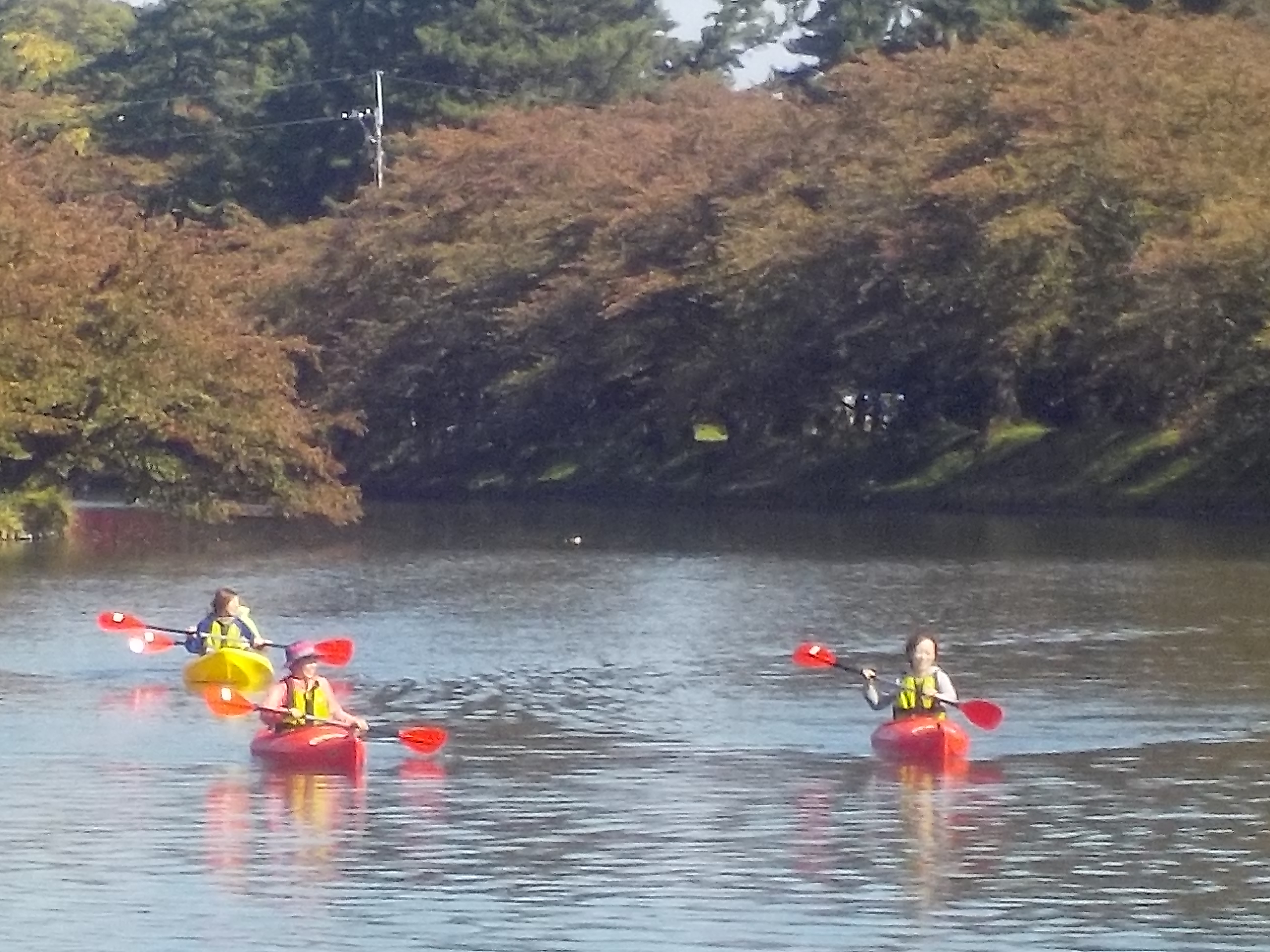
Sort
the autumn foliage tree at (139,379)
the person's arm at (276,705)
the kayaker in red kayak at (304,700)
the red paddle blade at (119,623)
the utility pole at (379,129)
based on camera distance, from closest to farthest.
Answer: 1. the kayaker in red kayak at (304,700)
2. the person's arm at (276,705)
3. the red paddle blade at (119,623)
4. the autumn foliage tree at (139,379)
5. the utility pole at (379,129)

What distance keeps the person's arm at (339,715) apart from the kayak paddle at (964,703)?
383 cm

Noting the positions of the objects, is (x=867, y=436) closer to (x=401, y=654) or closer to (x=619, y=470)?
(x=619, y=470)

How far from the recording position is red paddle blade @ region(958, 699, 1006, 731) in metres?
19.8

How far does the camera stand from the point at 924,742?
19141 mm

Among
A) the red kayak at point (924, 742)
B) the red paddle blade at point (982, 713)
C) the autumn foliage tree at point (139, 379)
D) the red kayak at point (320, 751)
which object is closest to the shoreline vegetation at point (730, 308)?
the autumn foliage tree at point (139, 379)

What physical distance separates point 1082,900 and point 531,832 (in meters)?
3.71

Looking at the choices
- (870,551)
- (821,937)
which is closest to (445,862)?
(821,937)

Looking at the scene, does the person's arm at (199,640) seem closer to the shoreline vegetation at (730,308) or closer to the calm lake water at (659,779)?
the calm lake water at (659,779)

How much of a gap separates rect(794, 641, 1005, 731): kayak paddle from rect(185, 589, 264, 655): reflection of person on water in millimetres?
5378

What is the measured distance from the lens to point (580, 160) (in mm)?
62500

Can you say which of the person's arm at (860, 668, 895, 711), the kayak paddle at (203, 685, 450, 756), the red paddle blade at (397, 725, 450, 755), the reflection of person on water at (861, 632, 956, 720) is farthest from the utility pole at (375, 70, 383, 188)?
the red paddle blade at (397, 725, 450, 755)

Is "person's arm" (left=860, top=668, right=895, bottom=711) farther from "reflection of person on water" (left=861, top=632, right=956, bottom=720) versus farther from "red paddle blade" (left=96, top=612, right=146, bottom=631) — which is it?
"red paddle blade" (left=96, top=612, right=146, bottom=631)

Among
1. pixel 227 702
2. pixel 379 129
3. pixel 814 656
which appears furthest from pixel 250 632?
pixel 379 129

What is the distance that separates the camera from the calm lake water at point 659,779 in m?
14.0
